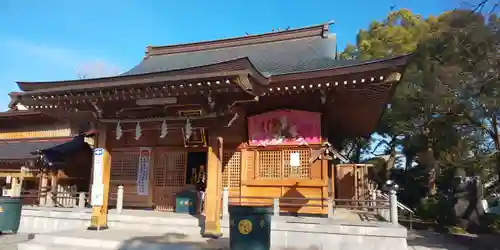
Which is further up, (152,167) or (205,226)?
(152,167)

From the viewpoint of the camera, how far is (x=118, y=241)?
8094mm

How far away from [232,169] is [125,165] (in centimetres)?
424

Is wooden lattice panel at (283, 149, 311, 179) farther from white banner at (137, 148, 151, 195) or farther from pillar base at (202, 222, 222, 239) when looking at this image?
white banner at (137, 148, 151, 195)

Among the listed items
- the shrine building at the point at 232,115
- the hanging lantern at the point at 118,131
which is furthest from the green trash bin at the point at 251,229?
the hanging lantern at the point at 118,131

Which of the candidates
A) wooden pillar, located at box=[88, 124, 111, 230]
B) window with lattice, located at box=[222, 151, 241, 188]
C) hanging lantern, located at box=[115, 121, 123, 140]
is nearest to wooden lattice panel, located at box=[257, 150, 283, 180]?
window with lattice, located at box=[222, 151, 241, 188]

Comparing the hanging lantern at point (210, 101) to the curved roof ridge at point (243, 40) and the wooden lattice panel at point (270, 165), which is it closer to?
the wooden lattice panel at point (270, 165)

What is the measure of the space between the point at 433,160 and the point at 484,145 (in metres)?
3.55

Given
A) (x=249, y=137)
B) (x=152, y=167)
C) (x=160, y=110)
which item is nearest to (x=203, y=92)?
(x=160, y=110)

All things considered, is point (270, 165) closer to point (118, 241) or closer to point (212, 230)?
point (212, 230)

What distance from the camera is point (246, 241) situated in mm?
6496

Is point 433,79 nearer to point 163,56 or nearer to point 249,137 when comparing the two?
point 249,137

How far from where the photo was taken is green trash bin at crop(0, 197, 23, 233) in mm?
9930

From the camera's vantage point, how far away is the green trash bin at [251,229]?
6.47 m

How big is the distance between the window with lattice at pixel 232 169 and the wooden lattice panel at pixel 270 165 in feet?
2.37
